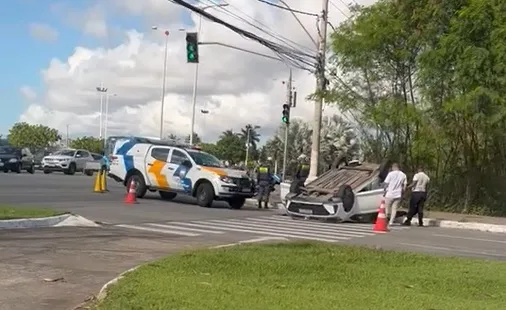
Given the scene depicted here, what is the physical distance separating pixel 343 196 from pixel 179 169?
6.16 meters

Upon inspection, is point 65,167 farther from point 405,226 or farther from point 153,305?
point 153,305

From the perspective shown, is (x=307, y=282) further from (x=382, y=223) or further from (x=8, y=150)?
(x=8, y=150)

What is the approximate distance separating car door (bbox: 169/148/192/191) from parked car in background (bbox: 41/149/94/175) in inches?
971

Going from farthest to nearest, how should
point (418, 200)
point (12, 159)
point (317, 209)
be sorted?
point (12, 159)
point (418, 200)
point (317, 209)

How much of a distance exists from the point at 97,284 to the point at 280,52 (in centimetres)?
1834

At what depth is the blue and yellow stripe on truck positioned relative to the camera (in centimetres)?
2556

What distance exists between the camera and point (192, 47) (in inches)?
966

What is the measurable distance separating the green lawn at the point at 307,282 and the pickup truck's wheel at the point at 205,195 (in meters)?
12.5

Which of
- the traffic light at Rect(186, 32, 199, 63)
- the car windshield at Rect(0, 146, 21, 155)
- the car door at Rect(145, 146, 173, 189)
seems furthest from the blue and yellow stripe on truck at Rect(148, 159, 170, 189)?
the car windshield at Rect(0, 146, 21, 155)

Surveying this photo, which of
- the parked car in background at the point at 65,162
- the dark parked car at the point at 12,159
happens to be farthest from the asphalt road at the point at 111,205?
the parked car in background at the point at 65,162

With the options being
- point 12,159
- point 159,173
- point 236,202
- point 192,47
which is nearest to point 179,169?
point 159,173

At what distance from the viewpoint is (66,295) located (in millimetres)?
8453

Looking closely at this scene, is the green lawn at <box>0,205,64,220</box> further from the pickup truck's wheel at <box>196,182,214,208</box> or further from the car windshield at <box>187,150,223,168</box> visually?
the car windshield at <box>187,150,223,168</box>

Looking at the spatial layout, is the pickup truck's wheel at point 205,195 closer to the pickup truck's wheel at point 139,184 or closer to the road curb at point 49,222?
the pickup truck's wheel at point 139,184
